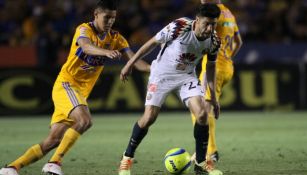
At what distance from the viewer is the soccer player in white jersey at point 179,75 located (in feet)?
25.1

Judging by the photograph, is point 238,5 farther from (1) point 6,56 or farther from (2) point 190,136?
(2) point 190,136

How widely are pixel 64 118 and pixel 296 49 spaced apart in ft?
38.3

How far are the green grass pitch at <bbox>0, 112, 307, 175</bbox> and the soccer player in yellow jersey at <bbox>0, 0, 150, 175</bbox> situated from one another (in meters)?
0.66

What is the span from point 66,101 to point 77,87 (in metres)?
0.33

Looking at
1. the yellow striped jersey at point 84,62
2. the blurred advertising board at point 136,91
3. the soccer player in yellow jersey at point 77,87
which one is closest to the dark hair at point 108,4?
the soccer player in yellow jersey at point 77,87

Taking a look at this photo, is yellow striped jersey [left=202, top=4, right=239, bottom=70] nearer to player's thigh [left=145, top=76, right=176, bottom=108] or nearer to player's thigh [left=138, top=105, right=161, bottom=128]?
player's thigh [left=145, top=76, right=176, bottom=108]

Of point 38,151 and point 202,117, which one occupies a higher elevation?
point 202,117

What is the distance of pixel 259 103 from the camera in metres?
16.9

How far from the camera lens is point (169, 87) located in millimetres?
7852

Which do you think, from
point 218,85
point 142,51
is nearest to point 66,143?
point 142,51

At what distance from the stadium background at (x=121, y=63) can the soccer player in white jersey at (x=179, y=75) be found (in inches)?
341

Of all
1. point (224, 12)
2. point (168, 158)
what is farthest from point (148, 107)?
point (224, 12)

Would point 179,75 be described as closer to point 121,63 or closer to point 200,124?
point 200,124

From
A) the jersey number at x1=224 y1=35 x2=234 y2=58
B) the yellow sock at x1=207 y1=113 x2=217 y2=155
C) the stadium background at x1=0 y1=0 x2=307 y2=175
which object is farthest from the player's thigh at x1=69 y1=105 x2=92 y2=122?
the stadium background at x1=0 y1=0 x2=307 y2=175
